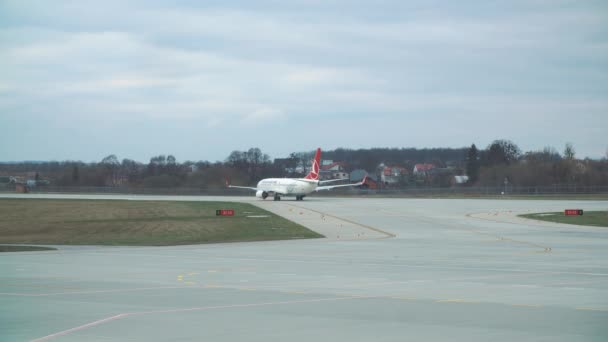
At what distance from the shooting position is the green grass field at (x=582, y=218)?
184 ft

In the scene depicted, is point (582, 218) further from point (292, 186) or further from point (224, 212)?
point (292, 186)

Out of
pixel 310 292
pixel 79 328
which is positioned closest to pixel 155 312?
pixel 79 328

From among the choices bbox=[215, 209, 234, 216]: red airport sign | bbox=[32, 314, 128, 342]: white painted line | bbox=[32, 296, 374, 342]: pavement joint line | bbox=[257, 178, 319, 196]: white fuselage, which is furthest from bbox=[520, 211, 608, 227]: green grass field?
bbox=[32, 314, 128, 342]: white painted line

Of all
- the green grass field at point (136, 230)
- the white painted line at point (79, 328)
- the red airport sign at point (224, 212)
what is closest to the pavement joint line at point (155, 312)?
the white painted line at point (79, 328)

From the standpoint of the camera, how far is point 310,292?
19922 millimetres

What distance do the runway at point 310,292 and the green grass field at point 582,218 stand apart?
18518 mm

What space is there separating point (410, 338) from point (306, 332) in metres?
1.88

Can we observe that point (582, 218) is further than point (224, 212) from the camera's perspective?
No

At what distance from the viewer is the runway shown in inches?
561

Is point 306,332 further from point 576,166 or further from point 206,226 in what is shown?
point 576,166

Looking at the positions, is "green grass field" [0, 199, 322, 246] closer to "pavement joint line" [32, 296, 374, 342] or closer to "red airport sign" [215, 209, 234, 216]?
"red airport sign" [215, 209, 234, 216]

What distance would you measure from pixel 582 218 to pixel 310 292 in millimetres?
47162

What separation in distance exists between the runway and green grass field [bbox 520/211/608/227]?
18518 mm

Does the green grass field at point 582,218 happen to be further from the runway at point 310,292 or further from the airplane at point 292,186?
the airplane at point 292,186
